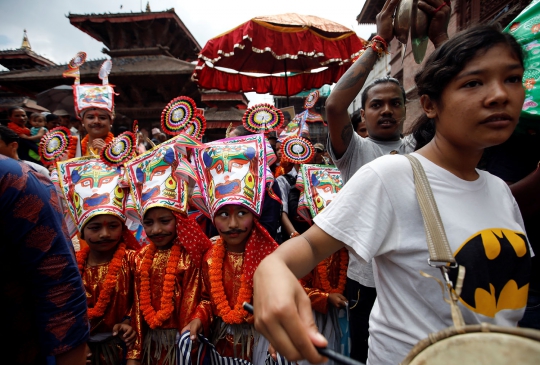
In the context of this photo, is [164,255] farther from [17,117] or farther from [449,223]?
[17,117]

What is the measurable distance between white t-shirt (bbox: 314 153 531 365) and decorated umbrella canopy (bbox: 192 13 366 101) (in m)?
3.98

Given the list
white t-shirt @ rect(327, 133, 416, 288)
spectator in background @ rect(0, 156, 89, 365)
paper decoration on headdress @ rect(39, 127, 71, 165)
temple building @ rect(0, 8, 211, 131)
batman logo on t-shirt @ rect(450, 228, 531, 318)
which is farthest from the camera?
temple building @ rect(0, 8, 211, 131)

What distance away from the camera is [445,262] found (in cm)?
79

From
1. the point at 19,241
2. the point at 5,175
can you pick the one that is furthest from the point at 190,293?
the point at 5,175

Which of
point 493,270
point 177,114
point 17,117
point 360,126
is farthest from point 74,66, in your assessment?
point 493,270

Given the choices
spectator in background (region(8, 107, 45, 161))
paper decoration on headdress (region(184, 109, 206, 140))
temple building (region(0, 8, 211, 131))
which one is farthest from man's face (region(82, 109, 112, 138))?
temple building (region(0, 8, 211, 131))

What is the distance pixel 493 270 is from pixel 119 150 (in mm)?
2663

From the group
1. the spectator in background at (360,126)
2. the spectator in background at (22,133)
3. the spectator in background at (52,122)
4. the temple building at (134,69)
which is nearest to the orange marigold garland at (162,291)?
the spectator in background at (360,126)

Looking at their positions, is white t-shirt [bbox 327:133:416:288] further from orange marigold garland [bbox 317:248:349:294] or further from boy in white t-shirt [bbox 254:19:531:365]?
boy in white t-shirt [bbox 254:19:531:365]

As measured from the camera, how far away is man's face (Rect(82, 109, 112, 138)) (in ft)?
11.9

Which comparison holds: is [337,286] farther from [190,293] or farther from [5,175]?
[5,175]

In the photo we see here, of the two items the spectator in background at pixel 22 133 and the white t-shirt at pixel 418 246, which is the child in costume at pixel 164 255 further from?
the spectator in background at pixel 22 133

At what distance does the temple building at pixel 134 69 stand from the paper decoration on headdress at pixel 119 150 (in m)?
9.65

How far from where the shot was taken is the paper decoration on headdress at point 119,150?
103 inches
